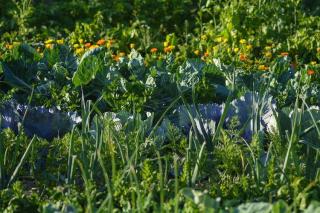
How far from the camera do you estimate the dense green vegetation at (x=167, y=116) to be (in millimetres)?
3193

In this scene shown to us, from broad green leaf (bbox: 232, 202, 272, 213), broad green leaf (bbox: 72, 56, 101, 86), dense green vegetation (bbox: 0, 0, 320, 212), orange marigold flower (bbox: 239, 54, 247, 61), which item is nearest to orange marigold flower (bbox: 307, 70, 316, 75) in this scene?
dense green vegetation (bbox: 0, 0, 320, 212)

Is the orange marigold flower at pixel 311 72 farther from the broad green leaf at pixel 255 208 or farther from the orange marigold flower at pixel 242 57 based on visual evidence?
the broad green leaf at pixel 255 208

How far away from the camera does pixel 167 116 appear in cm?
420

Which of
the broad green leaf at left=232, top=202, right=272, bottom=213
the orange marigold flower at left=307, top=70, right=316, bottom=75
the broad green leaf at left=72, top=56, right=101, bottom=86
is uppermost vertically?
the broad green leaf at left=72, top=56, right=101, bottom=86

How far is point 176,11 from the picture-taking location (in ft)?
22.9

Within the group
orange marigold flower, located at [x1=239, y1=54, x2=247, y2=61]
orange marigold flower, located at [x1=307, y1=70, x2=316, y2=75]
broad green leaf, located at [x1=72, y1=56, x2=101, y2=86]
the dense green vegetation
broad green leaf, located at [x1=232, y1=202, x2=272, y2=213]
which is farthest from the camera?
orange marigold flower, located at [x1=239, y1=54, x2=247, y2=61]

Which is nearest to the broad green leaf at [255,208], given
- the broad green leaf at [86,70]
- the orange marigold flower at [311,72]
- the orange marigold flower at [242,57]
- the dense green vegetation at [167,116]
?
the dense green vegetation at [167,116]

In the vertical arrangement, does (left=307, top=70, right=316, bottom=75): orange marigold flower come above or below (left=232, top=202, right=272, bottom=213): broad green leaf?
above

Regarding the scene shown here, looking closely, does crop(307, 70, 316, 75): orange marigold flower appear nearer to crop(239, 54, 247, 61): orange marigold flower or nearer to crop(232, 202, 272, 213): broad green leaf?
crop(239, 54, 247, 61): orange marigold flower

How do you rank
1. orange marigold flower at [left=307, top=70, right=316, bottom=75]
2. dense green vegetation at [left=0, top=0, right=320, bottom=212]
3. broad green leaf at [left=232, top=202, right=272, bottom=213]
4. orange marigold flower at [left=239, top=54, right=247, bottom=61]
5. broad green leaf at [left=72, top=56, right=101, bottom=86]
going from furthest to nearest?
1. orange marigold flower at [left=239, top=54, right=247, bottom=61]
2. orange marigold flower at [left=307, top=70, right=316, bottom=75]
3. broad green leaf at [left=72, top=56, right=101, bottom=86]
4. dense green vegetation at [left=0, top=0, right=320, bottom=212]
5. broad green leaf at [left=232, top=202, right=272, bottom=213]

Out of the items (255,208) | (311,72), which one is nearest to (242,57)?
(311,72)

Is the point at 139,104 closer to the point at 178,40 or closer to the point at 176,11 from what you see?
the point at 178,40

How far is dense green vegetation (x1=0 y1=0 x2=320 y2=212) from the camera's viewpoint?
319 centimetres

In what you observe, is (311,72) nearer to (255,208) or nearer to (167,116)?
(167,116)
